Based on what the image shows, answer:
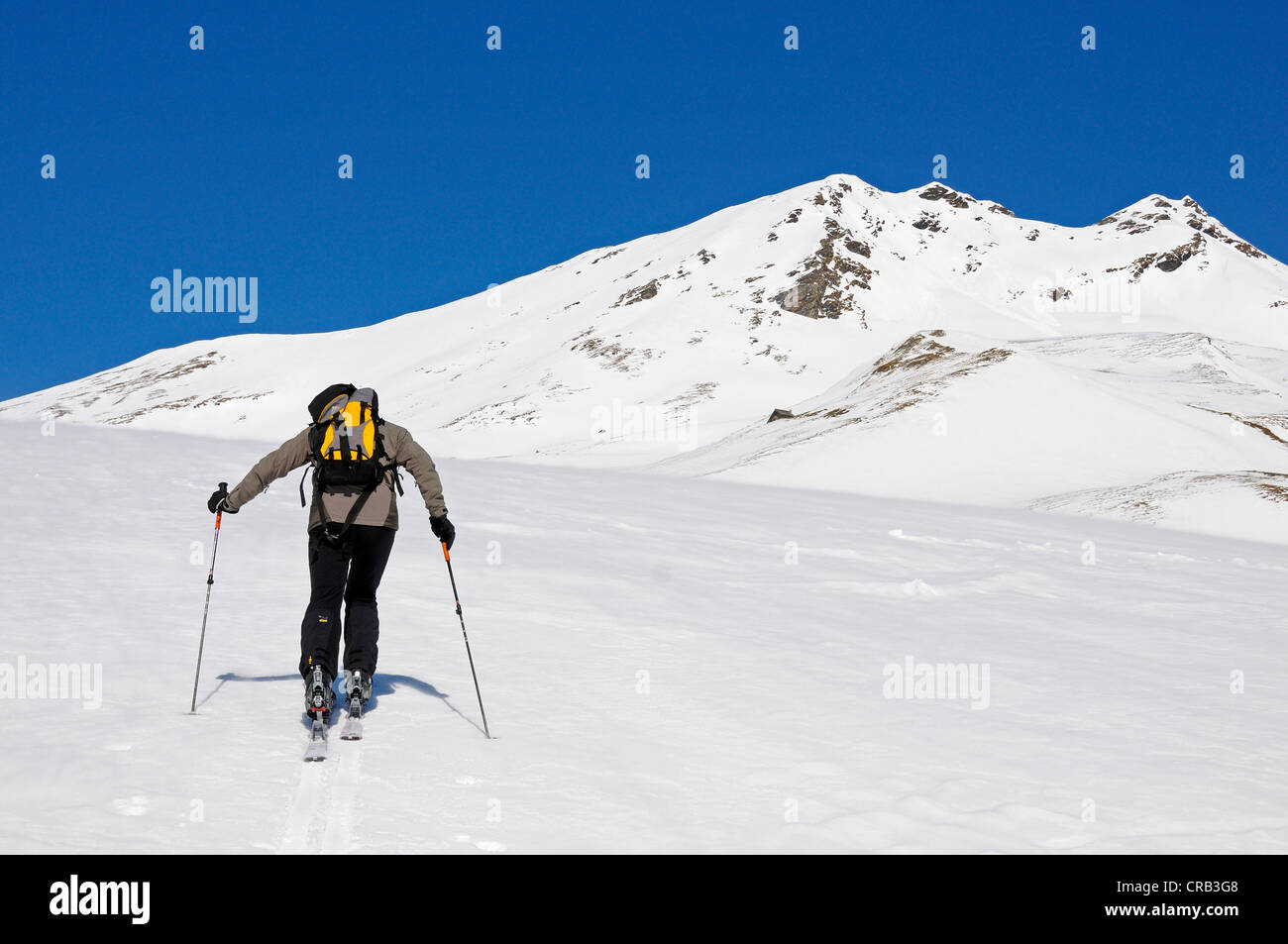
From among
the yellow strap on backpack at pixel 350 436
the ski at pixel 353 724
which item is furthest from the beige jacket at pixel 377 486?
the ski at pixel 353 724

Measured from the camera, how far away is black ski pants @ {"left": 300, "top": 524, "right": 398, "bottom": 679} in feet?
22.4

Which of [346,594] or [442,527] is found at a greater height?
[442,527]

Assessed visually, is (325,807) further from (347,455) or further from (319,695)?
(347,455)

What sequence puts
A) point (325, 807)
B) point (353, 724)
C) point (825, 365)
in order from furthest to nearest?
point (825, 365) < point (353, 724) < point (325, 807)

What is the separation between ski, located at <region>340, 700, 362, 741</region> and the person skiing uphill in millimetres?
14

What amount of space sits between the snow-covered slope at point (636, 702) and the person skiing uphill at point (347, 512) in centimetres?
60

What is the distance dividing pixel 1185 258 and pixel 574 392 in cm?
13151

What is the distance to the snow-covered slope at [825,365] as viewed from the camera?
44469 millimetres

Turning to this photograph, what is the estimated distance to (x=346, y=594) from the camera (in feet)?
23.3

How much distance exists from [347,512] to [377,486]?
0.27 m

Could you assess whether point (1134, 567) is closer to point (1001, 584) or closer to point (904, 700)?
point (1001, 584)

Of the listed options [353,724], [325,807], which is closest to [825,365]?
[353,724]

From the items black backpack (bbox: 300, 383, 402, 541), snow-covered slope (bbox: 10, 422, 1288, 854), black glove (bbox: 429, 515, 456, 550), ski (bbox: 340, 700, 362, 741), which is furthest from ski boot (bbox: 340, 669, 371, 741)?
black glove (bbox: 429, 515, 456, 550)
